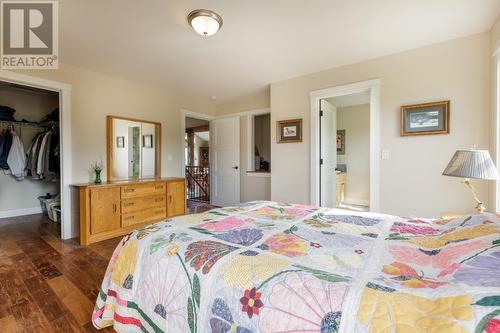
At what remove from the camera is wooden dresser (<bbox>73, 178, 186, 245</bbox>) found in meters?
2.91

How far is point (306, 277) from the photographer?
2.54 ft

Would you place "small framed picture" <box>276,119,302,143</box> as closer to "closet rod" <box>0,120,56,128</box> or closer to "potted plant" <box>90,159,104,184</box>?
"potted plant" <box>90,159,104,184</box>

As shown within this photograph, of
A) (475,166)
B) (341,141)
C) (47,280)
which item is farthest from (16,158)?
(341,141)

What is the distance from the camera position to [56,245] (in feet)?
9.44

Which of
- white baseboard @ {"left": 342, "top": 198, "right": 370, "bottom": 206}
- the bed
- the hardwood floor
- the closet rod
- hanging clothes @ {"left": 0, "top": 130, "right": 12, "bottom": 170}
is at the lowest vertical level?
the hardwood floor

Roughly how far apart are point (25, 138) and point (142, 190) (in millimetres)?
2849

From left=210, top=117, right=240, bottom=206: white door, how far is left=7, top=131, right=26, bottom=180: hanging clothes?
3347 millimetres

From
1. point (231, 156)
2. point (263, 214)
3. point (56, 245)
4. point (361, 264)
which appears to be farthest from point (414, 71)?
point (56, 245)

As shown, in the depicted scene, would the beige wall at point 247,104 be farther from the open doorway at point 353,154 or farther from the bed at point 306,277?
the bed at point 306,277

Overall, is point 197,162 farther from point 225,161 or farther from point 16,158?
point 16,158

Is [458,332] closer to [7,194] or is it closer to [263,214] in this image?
[263,214]

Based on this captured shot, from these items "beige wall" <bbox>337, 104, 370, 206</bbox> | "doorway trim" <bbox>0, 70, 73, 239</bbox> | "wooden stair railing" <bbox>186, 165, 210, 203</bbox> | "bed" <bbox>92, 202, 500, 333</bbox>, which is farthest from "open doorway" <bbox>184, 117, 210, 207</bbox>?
"bed" <bbox>92, 202, 500, 333</bbox>

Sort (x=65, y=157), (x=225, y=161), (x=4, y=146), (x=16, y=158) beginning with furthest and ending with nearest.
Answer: (x=225, y=161) < (x=16, y=158) < (x=4, y=146) < (x=65, y=157)

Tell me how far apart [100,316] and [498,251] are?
1883mm
